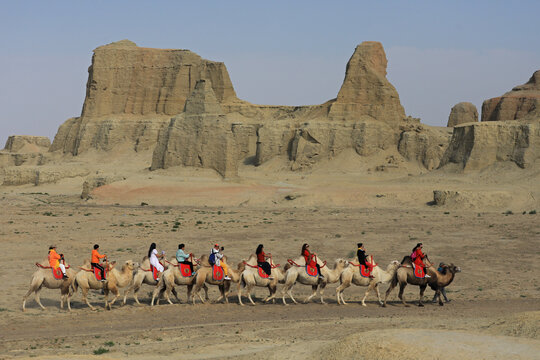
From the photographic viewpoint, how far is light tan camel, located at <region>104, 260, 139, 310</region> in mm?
17812

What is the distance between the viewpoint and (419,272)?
60.7ft

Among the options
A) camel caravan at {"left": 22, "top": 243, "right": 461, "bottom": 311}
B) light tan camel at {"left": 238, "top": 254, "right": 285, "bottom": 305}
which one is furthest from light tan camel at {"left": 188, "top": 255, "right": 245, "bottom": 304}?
light tan camel at {"left": 238, "top": 254, "right": 285, "bottom": 305}

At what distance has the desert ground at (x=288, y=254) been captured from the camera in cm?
1281

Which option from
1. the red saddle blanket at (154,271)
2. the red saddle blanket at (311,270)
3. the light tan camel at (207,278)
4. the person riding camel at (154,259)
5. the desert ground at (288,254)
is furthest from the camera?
the red saddle blanket at (311,270)

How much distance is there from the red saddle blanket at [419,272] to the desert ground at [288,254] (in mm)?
976

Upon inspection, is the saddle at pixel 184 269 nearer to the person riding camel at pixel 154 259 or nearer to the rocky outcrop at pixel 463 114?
the person riding camel at pixel 154 259

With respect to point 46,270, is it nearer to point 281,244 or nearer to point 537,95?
point 281,244

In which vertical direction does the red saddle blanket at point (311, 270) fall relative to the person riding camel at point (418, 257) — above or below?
below

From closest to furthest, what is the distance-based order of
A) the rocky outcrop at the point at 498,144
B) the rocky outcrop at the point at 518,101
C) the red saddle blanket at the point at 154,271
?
the red saddle blanket at the point at 154,271, the rocky outcrop at the point at 498,144, the rocky outcrop at the point at 518,101

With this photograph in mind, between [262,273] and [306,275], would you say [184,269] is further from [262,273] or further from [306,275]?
[306,275]

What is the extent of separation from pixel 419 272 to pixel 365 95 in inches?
2471

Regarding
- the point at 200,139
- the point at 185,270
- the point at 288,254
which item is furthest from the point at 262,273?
the point at 200,139

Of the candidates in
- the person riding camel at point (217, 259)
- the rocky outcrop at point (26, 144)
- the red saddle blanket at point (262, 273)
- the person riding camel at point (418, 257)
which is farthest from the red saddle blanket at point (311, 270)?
the rocky outcrop at point (26, 144)

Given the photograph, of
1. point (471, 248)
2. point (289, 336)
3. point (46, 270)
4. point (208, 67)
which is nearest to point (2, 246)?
point (46, 270)
